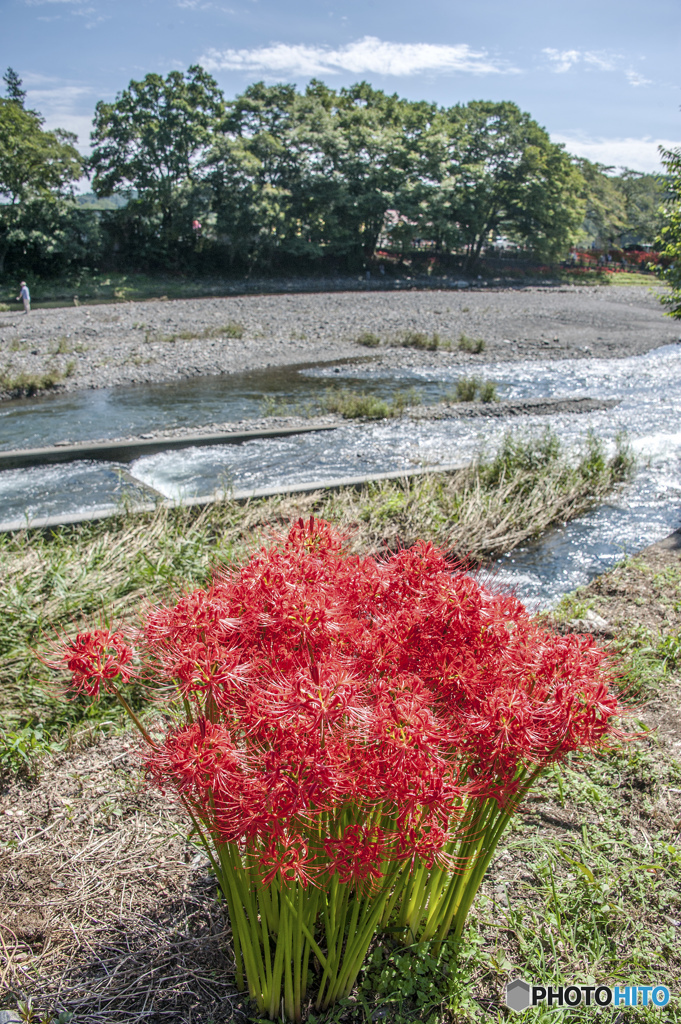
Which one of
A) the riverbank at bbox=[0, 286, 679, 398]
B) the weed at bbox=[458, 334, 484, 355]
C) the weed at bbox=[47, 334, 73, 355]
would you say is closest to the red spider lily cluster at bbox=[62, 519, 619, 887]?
the riverbank at bbox=[0, 286, 679, 398]

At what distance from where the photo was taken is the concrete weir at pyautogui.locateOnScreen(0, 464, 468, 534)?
6.21m

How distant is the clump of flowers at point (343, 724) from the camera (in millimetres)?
1408

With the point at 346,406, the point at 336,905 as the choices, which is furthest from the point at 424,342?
the point at 336,905

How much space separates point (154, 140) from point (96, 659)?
37.2 metres

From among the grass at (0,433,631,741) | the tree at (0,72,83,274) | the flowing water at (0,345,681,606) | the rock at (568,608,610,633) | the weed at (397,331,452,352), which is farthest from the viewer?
the tree at (0,72,83,274)

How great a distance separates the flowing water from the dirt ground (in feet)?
11.5

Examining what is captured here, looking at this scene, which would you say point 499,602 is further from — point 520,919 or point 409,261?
point 409,261

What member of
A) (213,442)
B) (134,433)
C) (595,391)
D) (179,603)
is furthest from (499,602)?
(595,391)

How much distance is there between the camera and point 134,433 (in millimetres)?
11492

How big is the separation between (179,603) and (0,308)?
27.7 metres

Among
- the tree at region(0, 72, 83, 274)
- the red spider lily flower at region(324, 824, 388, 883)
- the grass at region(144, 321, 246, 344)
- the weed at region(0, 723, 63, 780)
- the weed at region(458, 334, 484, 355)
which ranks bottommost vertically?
the weed at region(0, 723, 63, 780)

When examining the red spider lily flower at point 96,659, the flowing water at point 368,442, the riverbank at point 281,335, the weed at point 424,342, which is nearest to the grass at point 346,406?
the flowing water at point 368,442

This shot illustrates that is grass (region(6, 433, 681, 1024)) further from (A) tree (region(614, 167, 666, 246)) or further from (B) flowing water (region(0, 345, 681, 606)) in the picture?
(A) tree (region(614, 167, 666, 246))

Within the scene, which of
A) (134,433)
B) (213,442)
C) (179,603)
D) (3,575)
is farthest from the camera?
(134,433)
